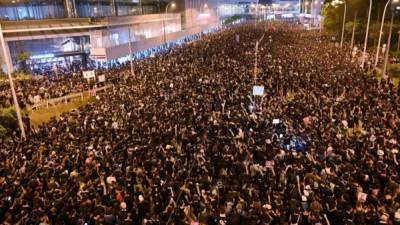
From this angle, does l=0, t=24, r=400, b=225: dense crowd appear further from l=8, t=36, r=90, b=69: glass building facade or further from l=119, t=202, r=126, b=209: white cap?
l=8, t=36, r=90, b=69: glass building facade

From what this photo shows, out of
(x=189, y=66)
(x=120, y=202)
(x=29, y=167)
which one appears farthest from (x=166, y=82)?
(x=120, y=202)

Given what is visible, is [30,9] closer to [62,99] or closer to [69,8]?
[69,8]

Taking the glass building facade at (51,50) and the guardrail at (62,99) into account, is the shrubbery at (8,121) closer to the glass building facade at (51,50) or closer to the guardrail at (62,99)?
the guardrail at (62,99)

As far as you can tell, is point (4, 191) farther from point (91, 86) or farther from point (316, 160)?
point (91, 86)

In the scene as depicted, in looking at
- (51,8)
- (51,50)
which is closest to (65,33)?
(51,50)

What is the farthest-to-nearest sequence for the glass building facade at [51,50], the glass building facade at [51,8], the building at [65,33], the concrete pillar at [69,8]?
the concrete pillar at [69,8]
the glass building facade at [51,8]
the glass building facade at [51,50]
the building at [65,33]

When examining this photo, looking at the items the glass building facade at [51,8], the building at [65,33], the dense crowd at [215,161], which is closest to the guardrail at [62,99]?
the dense crowd at [215,161]

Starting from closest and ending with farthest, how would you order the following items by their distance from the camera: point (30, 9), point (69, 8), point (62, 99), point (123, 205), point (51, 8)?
point (123, 205) < point (62, 99) < point (30, 9) < point (51, 8) < point (69, 8)

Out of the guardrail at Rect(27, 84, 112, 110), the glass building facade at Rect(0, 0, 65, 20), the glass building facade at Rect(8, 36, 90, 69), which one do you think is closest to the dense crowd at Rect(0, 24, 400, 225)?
the guardrail at Rect(27, 84, 112, 110)
